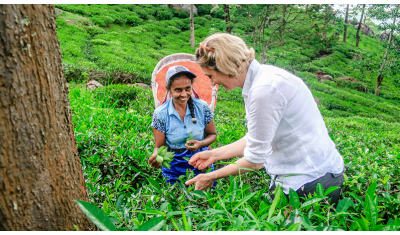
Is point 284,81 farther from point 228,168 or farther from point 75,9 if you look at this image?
point 75,9

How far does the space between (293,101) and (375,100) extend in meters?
17.8

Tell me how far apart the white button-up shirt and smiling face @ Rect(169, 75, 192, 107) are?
26.3 inches

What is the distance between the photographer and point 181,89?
224 cm

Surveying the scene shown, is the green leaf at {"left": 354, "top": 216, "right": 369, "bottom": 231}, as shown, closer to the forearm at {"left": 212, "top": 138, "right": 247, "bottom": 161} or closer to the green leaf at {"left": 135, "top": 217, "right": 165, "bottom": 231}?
the green leaf at {"left": 135, "top": 217, "right": 165, "bottom": 231}

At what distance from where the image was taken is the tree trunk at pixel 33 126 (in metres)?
0.97

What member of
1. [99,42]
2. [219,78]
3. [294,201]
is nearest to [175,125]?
[219,78]

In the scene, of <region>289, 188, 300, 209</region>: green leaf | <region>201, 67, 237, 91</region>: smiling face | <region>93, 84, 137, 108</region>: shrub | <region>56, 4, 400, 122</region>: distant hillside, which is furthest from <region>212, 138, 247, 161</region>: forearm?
<region>56, 4, 400, 122</region>: distant hillside

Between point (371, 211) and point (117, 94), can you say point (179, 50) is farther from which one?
point (371, 211)

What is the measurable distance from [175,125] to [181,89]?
334 mm

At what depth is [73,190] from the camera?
1238 millimetres

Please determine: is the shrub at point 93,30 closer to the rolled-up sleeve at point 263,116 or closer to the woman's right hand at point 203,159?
the woman's right hand at point 203,159

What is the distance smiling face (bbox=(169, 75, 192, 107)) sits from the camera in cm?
221

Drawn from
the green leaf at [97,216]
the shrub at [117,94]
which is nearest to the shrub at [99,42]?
the shrub at [117,94]

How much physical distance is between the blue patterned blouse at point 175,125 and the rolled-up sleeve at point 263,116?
2.94ft
